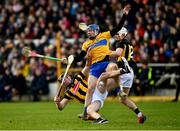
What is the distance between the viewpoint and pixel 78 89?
18453mm

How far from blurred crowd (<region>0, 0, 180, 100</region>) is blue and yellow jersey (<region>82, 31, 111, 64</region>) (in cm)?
1275

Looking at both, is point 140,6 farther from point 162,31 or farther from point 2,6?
point 2,6

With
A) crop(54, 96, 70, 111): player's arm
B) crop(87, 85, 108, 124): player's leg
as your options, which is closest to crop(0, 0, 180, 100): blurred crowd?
crop(54, 96, 70, 111): player's arm

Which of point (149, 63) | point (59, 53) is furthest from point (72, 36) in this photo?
point (149, 63)

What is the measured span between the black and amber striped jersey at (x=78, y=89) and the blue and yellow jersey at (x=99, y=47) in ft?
5.61

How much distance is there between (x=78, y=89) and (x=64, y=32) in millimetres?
13971

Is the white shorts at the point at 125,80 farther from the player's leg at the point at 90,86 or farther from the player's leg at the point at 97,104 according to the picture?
the player's leg at the point at 90,86

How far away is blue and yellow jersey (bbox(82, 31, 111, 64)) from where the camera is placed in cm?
1659

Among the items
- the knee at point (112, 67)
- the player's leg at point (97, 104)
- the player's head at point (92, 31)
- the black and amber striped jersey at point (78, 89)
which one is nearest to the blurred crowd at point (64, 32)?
the black and amber striped jersey at point (78, 89)

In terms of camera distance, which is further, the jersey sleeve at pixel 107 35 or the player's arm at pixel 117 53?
the player's arm at pixel 117 53

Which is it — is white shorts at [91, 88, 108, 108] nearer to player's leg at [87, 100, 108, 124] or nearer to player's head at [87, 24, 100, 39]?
player's leg at [87, 100, 108, 124]

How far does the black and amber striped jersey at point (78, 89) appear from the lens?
18.3m

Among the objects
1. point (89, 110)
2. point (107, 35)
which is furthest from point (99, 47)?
point (89, 110)

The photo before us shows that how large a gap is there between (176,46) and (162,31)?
48.7 inches
